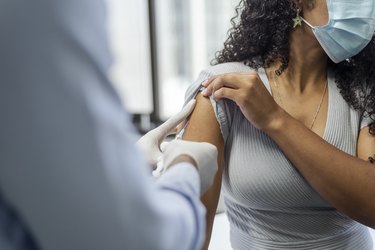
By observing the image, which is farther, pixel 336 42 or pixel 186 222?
pixel 336 42

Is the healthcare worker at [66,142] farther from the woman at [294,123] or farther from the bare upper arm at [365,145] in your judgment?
the bare upper arm at [365,145]

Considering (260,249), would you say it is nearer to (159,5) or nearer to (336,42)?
(336,42)

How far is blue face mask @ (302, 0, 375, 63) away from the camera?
1.38m

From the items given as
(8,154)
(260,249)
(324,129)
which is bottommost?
(260,249)

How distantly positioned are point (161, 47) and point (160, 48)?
1 cm

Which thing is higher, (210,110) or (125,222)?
(125,222)

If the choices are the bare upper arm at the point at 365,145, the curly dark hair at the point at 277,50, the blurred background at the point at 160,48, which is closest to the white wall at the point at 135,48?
the blurred background at the point at 160,48

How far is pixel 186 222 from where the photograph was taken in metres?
0.64

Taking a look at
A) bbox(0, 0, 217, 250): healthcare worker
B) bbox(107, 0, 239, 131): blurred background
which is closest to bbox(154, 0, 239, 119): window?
bbox(107, 0, 239, 131): blurred background

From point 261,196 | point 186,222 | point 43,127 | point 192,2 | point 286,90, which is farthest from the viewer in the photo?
point 192,2

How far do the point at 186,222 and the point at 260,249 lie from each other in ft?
2.58

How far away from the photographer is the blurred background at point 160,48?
3438mm

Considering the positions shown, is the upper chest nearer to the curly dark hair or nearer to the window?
the curly dark hair

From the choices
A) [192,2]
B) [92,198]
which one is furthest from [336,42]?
[192,2]
